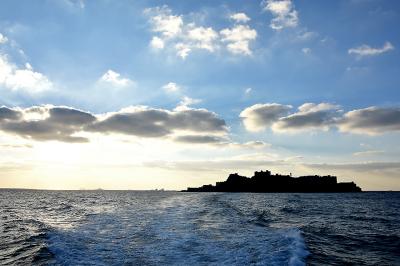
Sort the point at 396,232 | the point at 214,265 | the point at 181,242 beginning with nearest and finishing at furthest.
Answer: the point at 214,265 < the point at 181,242 < the point at 396,232

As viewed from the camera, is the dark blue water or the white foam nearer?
the white foam

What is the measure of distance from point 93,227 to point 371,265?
74.7ft

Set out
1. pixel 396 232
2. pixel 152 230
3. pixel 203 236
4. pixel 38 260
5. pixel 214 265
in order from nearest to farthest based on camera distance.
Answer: pixel 214 265 < pixel 38 260 < pixel 203 236 < pixel 152 230 < pixel 396 232

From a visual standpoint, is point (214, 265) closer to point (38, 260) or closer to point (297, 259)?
point (297, 259)

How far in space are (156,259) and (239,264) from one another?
443 cm

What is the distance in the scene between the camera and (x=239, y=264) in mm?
19281

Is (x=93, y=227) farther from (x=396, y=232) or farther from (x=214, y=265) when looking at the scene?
(x=396, y=232)

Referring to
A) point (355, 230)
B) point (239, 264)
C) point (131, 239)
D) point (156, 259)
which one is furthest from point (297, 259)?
point (355, 230)

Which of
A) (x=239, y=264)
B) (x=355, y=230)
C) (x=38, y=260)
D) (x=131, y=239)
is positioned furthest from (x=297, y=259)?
(x=355, y=230)

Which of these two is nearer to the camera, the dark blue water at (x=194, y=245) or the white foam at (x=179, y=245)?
the white foam at (x=179, y=245)

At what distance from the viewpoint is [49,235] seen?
28562 mm

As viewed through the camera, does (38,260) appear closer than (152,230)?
Yes

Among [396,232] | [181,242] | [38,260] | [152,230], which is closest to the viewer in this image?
[38,260]

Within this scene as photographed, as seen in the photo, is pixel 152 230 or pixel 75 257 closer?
pixel 75 257
